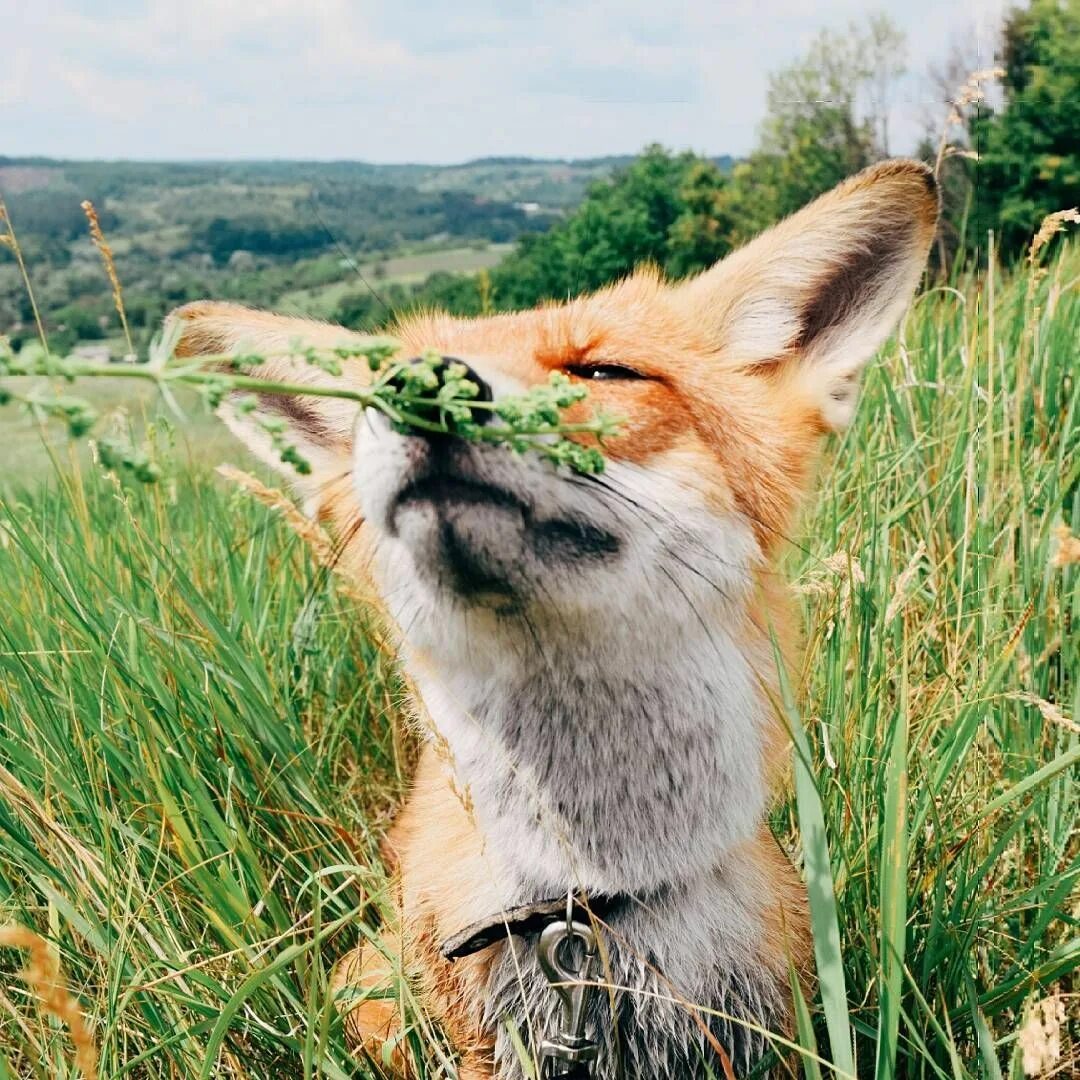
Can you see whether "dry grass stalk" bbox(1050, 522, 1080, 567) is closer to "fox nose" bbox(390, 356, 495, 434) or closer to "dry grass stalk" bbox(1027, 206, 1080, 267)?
"fox nose" bbox(390, 356, 495, 434)

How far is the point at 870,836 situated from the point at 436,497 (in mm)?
1194

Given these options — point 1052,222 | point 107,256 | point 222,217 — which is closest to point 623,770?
point 1052,222

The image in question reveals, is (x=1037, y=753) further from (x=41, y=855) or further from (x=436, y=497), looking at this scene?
(x=41, y=855)

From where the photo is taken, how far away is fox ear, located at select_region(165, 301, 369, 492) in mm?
2111

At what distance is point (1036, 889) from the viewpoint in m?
1.89

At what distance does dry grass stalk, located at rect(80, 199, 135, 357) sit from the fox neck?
1.61m

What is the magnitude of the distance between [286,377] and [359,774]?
4.28ft

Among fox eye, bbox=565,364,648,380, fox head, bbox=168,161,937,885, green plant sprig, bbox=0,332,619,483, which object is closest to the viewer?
green plant sprig, bbox=0,332,619,483

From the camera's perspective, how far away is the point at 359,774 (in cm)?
298

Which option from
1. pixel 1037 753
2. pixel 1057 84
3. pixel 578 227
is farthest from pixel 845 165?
pixel 1037 753

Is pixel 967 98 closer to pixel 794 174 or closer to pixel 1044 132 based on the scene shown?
pixel 1044 132

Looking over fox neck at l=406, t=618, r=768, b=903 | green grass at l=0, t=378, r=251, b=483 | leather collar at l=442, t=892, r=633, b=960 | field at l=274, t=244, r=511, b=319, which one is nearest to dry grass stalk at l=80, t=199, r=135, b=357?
green grass at l=0, t=378, r=251, b=483

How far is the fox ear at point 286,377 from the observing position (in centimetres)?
211

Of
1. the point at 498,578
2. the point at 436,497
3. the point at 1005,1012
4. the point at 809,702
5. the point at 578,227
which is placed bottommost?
the point at 1005,1012
